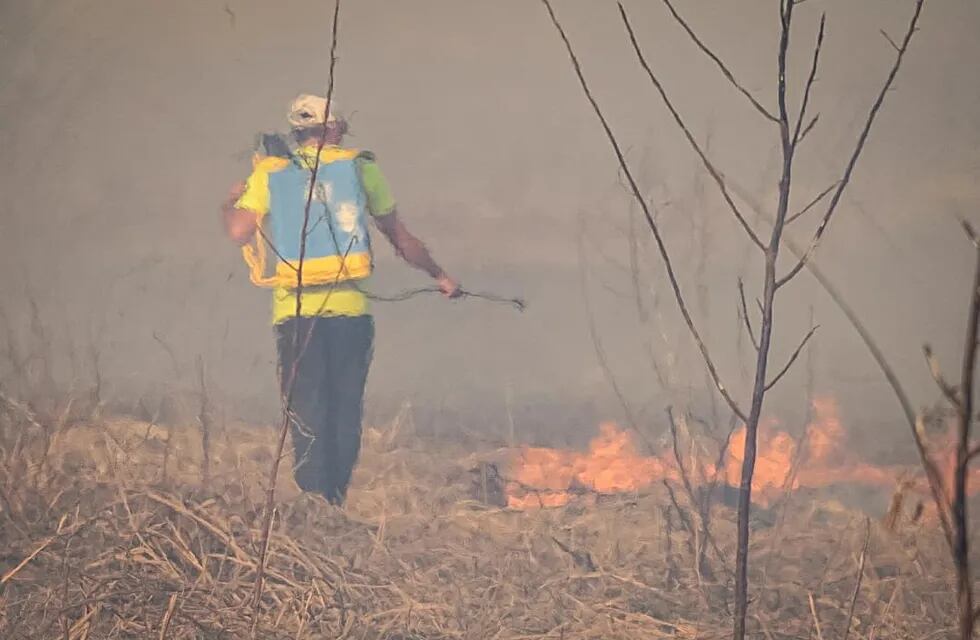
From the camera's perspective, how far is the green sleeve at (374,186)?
204 cm

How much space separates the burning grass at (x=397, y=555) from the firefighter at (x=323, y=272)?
2.7 inches

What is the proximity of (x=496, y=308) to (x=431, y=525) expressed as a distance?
1.42ft

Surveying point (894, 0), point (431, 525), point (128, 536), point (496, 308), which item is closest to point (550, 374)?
point (496, 308)

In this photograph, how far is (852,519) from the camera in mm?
1901

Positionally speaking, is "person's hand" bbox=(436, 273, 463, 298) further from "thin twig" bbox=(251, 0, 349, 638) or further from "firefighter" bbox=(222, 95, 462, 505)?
"thin twig" bbox=(251, 0, 349, 638)

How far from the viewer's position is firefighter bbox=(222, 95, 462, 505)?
201cm

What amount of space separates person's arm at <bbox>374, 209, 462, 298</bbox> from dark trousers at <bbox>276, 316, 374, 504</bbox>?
0.15 meters

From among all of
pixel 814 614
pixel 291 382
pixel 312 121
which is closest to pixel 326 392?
pixel 291 382

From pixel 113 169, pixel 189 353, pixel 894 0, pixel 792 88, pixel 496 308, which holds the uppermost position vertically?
pixel 894 0

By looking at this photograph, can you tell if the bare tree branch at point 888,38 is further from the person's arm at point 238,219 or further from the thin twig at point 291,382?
the person's arm at point 238,219

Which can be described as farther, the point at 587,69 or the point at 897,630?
the point at 587,69

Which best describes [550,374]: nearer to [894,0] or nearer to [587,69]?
[587,69]

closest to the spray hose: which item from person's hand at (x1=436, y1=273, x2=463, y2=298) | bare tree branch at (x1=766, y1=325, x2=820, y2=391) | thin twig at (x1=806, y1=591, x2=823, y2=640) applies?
person's hand at (x1=436, y1=273, x2=463, y2=298)

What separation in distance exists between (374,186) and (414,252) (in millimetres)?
153
